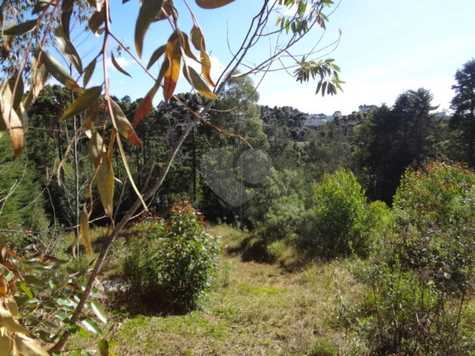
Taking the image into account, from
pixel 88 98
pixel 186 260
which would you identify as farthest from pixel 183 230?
pixel 88 98

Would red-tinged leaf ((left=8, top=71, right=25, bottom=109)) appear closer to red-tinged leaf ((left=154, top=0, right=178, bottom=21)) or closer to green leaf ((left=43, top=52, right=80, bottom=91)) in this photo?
green leaf ((left=43, top=52, right=80, bottom=91))

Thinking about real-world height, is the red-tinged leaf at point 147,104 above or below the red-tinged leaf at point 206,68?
below

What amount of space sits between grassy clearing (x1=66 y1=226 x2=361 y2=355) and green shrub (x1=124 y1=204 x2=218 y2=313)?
348 millimetres

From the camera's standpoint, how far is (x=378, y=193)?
19.0 metres

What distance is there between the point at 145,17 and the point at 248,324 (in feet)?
14.7

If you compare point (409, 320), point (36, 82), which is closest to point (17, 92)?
point (36, 82)

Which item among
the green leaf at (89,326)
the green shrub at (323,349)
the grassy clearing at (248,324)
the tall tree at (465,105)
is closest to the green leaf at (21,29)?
the green leaf at (89,326)

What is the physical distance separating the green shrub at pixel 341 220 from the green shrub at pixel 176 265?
12.7 ft

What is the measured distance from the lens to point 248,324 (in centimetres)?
443

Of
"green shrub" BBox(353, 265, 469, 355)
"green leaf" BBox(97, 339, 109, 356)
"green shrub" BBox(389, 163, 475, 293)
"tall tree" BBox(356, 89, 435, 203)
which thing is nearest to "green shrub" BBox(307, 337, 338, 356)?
"green shrub" BBox(353, 265, 469, 355)

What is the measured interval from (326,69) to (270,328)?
3.51 meters

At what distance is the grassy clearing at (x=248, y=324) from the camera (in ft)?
11.5

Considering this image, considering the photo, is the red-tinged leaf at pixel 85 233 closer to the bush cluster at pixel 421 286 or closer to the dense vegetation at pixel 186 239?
the dense vegetation at pixel 186 239

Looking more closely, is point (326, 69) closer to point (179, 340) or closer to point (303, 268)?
point (179, 340)
